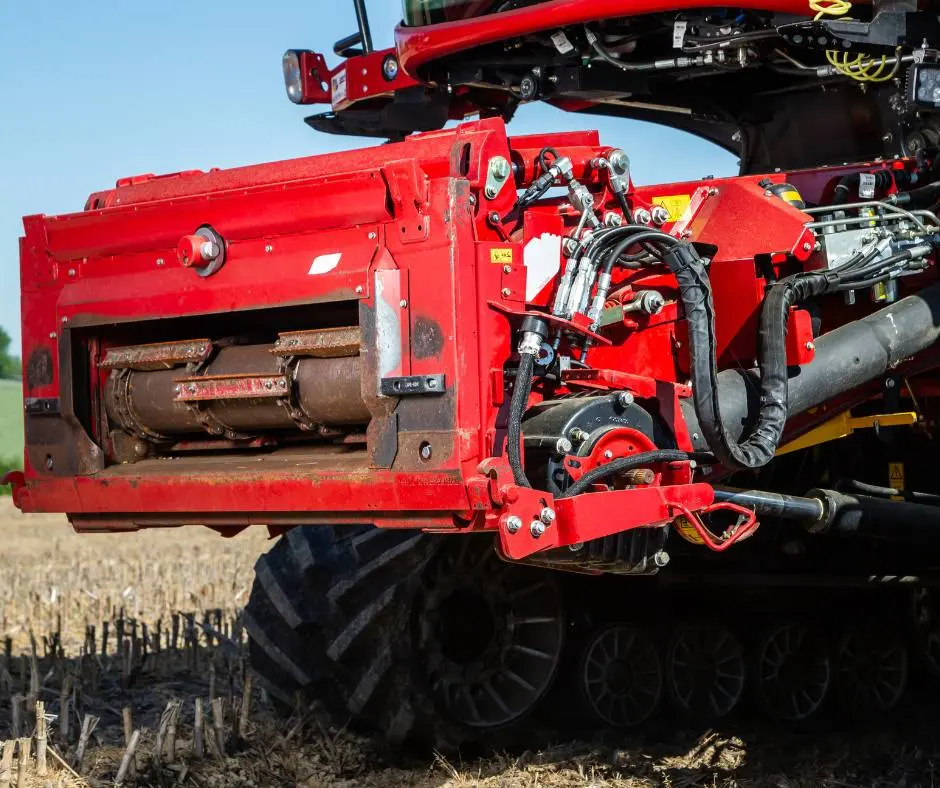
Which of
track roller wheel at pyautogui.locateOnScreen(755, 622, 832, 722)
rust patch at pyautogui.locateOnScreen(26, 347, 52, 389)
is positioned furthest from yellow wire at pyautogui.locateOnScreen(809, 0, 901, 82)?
rust patch at pyautogui.locateOnScreen(26, 347, 52, 389)

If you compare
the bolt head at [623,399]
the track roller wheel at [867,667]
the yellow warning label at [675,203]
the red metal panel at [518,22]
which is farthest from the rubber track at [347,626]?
the track roller wheel at [867,667]

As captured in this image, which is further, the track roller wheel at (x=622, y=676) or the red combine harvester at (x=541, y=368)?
the track roller wheel at (x=622, y=676)

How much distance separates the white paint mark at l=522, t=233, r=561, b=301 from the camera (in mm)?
4301

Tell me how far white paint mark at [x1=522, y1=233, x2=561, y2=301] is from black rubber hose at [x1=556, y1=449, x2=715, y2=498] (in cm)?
53

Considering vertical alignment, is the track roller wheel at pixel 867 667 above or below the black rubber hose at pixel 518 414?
below

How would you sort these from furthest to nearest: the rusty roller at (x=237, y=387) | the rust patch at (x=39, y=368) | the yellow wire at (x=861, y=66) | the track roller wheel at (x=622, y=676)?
the track roller wheel at (x=622, y=676) → the yellow wire at (x=861, y=66) → the rust patch at (x=39, y=368) → the rusty roller at (x=237, y=387)

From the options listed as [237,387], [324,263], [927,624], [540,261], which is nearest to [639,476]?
[540,261]

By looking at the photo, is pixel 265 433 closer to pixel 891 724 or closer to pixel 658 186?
pixel 658 186

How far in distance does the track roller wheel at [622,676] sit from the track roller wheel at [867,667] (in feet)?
2.75

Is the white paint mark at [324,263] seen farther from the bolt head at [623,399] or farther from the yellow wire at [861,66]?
the yellow wire at [861,66]

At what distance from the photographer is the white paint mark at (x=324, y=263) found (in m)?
4.31

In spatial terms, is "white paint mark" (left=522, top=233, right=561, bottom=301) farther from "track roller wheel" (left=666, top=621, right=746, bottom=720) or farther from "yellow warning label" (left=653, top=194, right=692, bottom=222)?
"track roller wheel" (left=666, top=621, right=746, bottom=720)

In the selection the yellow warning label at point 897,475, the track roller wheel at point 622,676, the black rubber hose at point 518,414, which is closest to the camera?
the black rubber hose at point 518,414

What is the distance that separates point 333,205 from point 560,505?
1.09m
